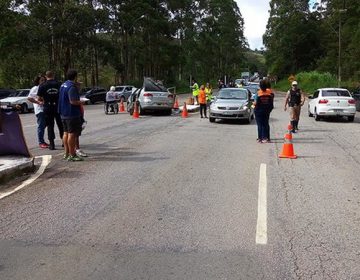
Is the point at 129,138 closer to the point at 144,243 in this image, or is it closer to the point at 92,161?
the point at 92,161

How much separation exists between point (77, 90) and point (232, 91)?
12.1 m

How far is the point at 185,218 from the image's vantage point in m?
6.20

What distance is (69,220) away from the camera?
240 inches

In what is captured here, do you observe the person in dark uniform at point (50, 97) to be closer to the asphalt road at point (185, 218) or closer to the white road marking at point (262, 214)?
the asphalt road at point (185, 218)

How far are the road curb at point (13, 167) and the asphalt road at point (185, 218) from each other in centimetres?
22

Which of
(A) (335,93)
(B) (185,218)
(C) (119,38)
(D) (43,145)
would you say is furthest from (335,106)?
(C) (119,38)

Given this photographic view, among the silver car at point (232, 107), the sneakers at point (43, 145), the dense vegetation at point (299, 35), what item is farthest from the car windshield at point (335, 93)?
the dense vegetation at point (299, 35)

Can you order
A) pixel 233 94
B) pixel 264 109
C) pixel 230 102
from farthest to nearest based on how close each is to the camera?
1. pixel 233 94
2. pixel 230 102
3. pixel 264 109

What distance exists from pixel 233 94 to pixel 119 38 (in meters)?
46.7

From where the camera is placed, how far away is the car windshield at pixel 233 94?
821 inches

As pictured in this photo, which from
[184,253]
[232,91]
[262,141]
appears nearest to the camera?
[184,253]

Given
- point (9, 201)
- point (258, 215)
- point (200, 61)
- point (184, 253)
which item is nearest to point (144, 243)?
point (184, 253)

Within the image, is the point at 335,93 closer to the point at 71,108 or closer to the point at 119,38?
the point at 71,108

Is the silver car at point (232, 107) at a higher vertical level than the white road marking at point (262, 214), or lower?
higher
